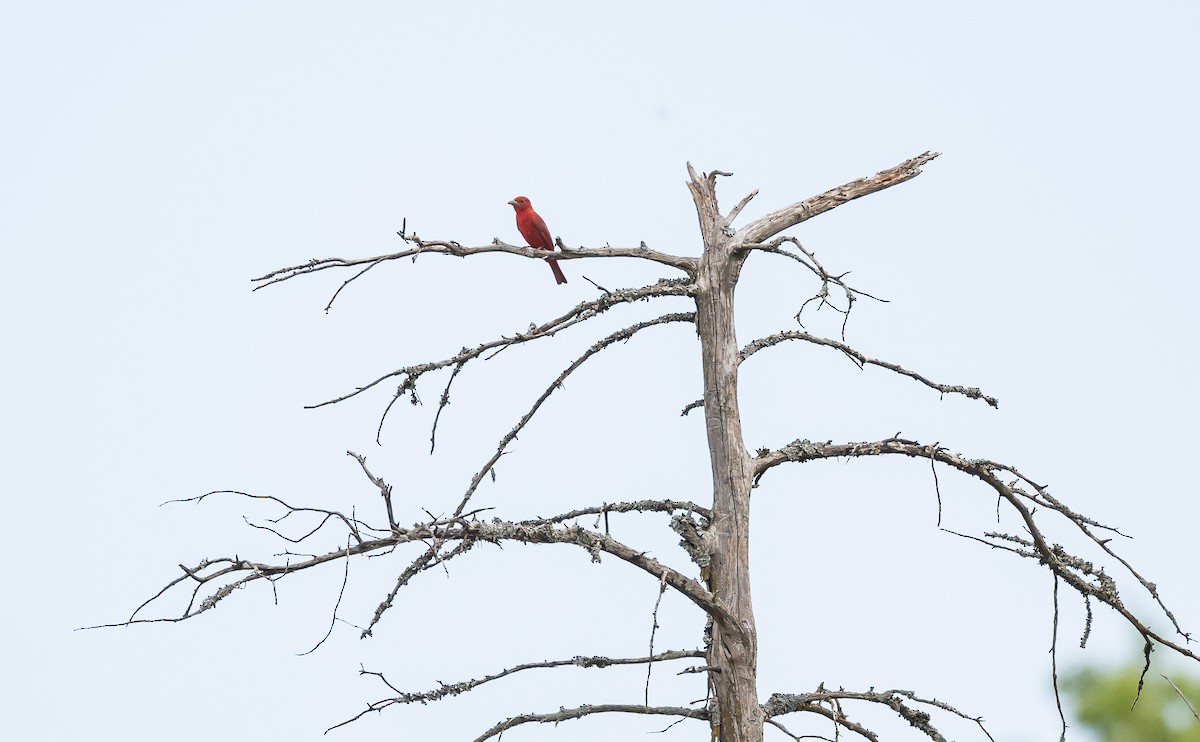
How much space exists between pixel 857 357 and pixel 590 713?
219 cm

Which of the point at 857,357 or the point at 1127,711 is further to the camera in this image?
the point at 1127,711

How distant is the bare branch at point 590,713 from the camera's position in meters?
6.32

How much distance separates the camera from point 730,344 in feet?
21.4

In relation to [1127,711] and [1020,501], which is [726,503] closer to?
[1020,501]

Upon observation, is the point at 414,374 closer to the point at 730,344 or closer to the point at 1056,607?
the point at 730,344

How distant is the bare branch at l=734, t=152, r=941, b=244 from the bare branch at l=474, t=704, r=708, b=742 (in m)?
2.42

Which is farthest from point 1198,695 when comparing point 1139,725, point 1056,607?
point 1056,607

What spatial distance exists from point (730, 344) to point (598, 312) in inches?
26.7

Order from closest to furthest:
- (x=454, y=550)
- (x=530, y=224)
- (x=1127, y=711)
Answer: (x=454, y=550)
(x=530, y=224)
(x=1127, y=711)

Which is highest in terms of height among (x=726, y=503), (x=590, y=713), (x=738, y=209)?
(x=738, y=209)

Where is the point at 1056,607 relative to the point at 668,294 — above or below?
below

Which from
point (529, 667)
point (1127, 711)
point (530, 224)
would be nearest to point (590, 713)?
point (529, 667)

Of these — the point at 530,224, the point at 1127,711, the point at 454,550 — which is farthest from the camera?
the point at 1127,711

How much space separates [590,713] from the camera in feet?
20.9
